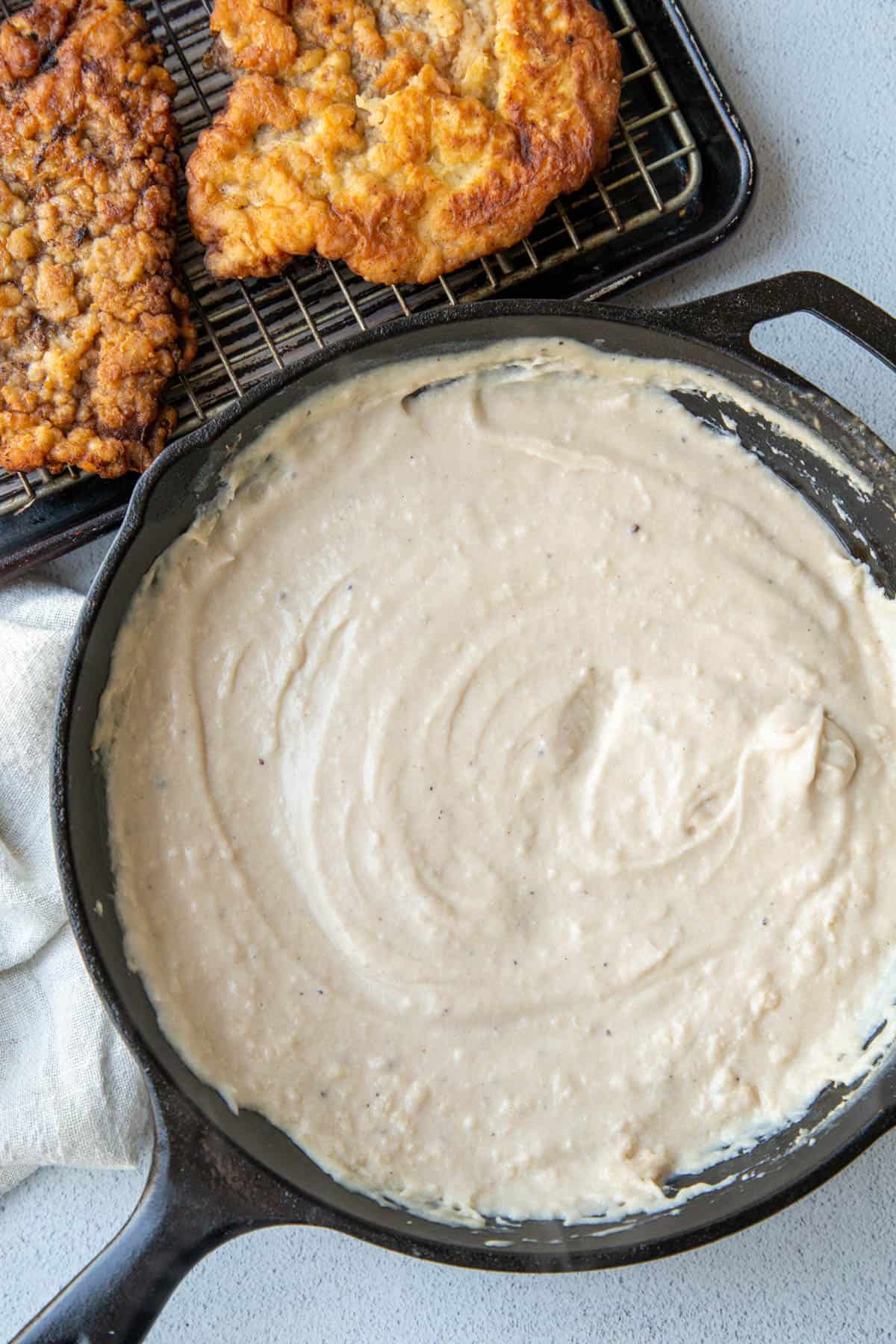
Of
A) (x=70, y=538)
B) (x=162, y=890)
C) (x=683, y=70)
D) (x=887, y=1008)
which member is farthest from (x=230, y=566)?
(x=887, y=1008)

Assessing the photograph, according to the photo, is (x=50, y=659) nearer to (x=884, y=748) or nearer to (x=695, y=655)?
(x=695, y=655)

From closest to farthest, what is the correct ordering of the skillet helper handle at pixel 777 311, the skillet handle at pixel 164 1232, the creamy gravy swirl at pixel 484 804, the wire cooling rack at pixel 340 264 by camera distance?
the skillet handle at pixel 164 1232
the skillet helper handle at pixel 777 311
the creamy gravy swirl at pixel 484 804
the wire cooling rack at pixel 340 264

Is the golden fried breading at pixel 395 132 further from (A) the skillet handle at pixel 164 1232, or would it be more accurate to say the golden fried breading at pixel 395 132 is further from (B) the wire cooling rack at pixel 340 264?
(A) the skillet handle at pixel 164 1232

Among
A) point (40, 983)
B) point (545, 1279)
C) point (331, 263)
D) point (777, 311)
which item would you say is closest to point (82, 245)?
point (331, 263)

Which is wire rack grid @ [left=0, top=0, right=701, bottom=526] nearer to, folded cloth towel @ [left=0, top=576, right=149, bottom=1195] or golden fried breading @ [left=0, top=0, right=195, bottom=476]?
golden fried breading @ [left=0, top=0, right=195, bottom=476]

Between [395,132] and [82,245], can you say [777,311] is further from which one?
[82,245]

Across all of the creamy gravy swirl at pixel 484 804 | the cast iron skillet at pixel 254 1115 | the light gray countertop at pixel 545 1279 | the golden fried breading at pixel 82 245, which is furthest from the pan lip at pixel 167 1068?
the light gray countertop at pixel 545 1279
